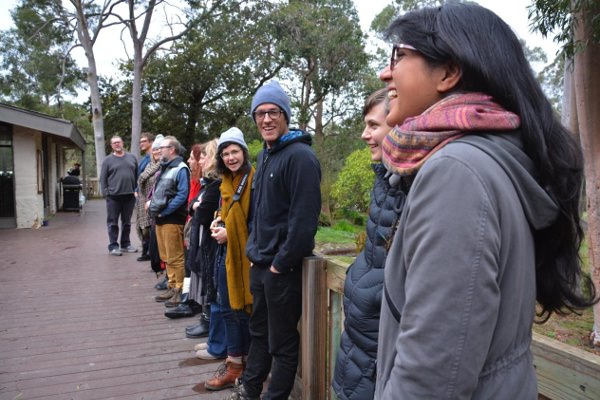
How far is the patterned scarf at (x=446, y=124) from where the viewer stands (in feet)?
3.00

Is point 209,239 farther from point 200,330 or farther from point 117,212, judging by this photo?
point 117,212

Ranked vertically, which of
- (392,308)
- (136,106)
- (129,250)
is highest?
(136,106)

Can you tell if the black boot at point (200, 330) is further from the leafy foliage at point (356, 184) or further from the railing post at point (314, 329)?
the leafy foliage at point (356, 184)

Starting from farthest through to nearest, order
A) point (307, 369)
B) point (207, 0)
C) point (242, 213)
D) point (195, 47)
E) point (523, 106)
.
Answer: point (195, 47) → point (207, 0) → point (242, 213) → point (307, 369) → point (523, 106)

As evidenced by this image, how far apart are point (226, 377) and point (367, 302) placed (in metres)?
1.92

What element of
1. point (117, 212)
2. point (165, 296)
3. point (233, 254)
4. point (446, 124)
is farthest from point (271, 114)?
point (117, 212)

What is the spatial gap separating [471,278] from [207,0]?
2147 centimetres

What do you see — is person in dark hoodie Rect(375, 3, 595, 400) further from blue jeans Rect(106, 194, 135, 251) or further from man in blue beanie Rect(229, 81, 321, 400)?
blue jeans Rect(106, 194, 135, 251)

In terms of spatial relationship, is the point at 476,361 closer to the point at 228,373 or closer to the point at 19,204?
the point at 228,373

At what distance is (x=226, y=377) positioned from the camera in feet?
10.6

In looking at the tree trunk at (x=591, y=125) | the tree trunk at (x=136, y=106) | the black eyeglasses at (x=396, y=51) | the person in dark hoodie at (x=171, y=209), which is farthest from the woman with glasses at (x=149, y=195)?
the tree trunk at (x=136, y=106)

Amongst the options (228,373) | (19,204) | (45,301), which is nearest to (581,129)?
(228,373)

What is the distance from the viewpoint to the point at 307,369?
8.76 ft

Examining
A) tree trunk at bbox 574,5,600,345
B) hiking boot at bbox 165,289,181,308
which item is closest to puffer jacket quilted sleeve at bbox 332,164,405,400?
hiking boot at bbox 165,289,181,308
